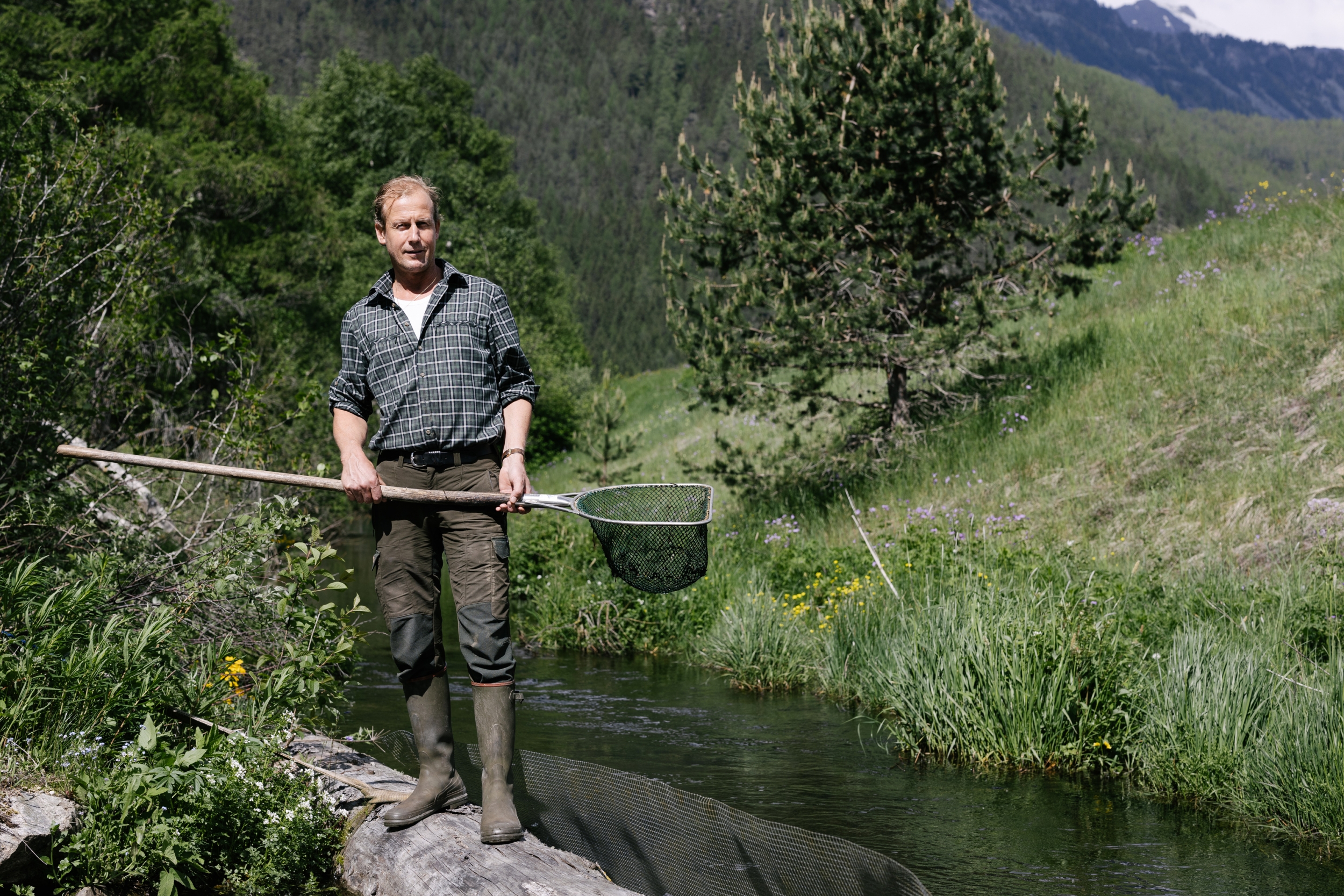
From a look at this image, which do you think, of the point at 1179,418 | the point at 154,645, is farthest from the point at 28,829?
the point at 1179,418

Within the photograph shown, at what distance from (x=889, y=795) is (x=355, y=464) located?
3712 millimetres

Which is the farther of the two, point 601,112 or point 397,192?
point 601,112

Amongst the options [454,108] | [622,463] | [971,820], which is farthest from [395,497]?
[454,108]

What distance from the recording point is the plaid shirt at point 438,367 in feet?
14.5

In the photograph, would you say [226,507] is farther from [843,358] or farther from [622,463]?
[622,463]

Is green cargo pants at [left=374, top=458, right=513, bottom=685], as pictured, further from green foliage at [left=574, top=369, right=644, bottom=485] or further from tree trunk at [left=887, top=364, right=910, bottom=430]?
tree trunk at [left=887, top=364, right=910, bottom=430]

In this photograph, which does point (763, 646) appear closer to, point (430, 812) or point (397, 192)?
point (430, 812)

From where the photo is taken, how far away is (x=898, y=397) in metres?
14.3

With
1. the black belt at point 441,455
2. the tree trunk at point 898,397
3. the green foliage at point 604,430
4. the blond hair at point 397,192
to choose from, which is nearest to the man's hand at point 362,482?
the black belt at point 441,455

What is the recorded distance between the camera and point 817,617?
1030cm

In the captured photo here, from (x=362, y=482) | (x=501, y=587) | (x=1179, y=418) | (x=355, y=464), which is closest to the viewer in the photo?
(x=362, y=482)

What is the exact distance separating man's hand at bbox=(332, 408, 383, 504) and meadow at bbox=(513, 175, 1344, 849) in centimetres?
405

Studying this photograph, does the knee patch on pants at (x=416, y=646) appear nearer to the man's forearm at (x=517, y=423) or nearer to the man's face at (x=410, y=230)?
the man's forearm at (x=517, y=423)

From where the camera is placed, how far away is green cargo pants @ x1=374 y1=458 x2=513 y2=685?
14.2 feet
